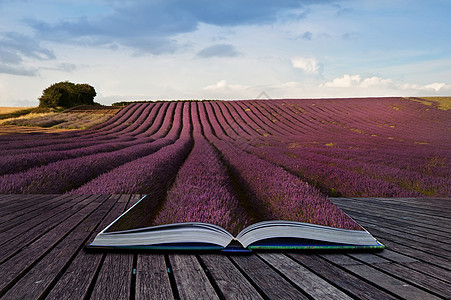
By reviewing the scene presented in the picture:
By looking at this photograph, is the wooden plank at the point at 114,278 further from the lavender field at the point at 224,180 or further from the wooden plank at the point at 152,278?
the lavender field at the point at 224,180

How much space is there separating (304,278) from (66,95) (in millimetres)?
40370

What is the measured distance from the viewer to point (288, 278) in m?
1.35

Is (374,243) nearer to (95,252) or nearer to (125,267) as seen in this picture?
(125,267)

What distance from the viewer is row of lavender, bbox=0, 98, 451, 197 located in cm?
484

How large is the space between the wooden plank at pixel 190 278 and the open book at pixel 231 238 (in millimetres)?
101

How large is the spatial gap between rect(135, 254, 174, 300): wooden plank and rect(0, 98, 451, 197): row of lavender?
236 centimetres

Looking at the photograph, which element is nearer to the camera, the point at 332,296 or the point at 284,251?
the point at 332,296

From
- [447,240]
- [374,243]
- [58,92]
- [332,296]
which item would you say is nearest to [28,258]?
[332,296]

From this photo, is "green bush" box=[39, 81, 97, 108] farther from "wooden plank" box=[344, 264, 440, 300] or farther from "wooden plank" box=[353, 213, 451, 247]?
"wooden plank" box=[344, 264, 440, 300]

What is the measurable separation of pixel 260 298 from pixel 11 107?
41307 mm

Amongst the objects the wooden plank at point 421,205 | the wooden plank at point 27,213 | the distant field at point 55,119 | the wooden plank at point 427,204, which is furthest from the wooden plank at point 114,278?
the distant field at point 55,119

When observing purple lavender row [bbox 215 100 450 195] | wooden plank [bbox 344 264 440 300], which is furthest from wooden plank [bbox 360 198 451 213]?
wooden plank [bbox 344 264 440 300]

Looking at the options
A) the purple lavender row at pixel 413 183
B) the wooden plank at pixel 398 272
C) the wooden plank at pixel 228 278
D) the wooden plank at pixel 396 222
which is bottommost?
the purple lavender row at pixel 413 183

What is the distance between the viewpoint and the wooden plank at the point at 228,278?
118 centimetres
